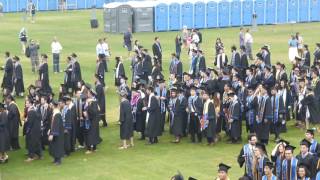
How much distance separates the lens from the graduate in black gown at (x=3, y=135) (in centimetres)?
1934

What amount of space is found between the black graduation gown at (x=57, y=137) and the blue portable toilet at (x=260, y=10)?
3356 centimetres

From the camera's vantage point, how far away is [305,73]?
23.9 metres

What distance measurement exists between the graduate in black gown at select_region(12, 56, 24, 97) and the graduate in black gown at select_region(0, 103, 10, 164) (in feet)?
23.4

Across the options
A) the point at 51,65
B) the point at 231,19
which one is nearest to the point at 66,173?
the point at 51,65

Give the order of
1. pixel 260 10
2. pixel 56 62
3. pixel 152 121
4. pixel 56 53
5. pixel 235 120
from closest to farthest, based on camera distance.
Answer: pixel 235 120 < pixel 152 121 < pixel 56 53 < pixel 56 62 < pixel 260 10

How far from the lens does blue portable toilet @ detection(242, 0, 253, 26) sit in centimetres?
5062

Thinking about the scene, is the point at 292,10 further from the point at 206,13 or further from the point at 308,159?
the point at 308,159

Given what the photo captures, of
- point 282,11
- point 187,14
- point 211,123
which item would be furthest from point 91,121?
point 282,11

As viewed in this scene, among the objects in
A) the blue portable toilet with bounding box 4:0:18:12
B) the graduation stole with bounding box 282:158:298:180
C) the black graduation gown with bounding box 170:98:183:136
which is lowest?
the graduation stole with bounding box 282:158:298:180

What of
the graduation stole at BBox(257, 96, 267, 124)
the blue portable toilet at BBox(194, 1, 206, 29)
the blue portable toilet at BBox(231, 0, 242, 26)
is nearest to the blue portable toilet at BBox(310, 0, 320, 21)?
the blue portable toilet at BBox(231, 0, 242, 26)

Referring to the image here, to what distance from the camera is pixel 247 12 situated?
51.0 m

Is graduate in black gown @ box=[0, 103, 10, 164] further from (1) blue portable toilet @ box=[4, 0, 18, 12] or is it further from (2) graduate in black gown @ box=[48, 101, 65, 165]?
(1) blue portable toilet @ box=[4, 0, 18, 12]

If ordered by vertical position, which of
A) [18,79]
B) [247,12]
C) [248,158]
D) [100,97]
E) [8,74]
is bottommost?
[248,158]

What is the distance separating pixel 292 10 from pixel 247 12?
363 cm
